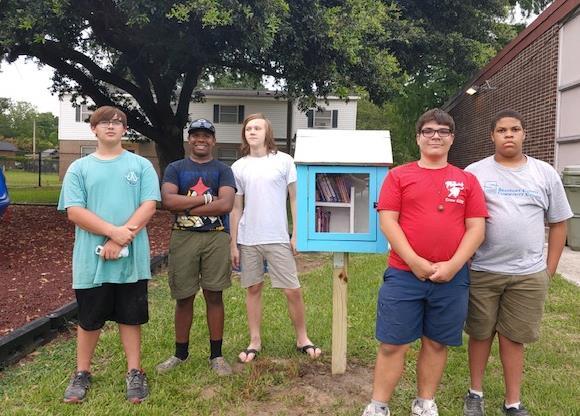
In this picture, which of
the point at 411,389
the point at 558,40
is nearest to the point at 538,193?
the point at 411,389

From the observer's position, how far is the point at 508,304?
2.86m

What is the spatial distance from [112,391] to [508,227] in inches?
97.7

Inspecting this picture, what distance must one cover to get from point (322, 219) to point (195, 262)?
2.90 ft

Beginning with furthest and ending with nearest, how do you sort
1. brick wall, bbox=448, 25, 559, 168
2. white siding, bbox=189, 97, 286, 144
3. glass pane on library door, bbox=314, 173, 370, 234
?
white siding, bbox=189, 97, 286, 144, brick wall, bbox=448, 25, 559, 168, glass pane on library door, bbox=314, 173, 370, 234

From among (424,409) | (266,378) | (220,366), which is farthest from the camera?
(220,366)

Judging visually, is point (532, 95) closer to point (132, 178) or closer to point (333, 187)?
point (333, 187)

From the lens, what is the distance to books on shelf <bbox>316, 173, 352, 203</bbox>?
11.2ft

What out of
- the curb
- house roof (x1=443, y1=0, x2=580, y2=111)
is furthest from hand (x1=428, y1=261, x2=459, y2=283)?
house roof (x1=443, y1=0, x2=580, y2=111)

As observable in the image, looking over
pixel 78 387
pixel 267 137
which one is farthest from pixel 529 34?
pixel 78 387

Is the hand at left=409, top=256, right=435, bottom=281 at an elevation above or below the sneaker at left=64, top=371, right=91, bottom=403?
above

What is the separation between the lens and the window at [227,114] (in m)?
28.2

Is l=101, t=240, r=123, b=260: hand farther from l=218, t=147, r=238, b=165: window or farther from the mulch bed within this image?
l=218, t=147, r=238, b=165: window

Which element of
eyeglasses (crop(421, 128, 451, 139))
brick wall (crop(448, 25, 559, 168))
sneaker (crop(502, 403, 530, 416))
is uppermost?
brick wall (crop(448, 25, 559, 168))

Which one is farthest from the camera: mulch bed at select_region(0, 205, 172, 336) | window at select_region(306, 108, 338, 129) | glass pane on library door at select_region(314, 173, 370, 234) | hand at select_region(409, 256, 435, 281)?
window at select_region(306, 108, 338, 129)
